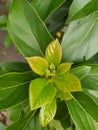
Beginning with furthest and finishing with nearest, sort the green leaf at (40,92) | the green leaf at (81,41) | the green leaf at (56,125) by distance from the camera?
the green leaf at (56,125)
the green leaf at (81,41)
the green leaf at (40,92)

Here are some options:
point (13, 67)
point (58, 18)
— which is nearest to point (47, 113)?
point (13, 67)

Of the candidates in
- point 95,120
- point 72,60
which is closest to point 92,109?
point 95,120

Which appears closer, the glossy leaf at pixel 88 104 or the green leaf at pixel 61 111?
the glossy leaf at pixel 88 104

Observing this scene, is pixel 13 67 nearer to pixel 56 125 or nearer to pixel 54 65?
pixel 54 65

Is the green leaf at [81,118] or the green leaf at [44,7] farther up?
the green leaf at [44,7]

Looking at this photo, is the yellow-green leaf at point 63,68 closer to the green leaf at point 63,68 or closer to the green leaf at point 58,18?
the green leaf at point 63,68

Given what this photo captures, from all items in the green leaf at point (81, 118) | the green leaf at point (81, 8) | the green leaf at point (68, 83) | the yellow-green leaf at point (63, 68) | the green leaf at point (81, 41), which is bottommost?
the green leaf at point (81, 118)

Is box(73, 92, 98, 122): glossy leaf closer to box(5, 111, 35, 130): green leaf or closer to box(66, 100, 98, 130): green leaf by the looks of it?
box(66, 100, 98, 130): green leaf

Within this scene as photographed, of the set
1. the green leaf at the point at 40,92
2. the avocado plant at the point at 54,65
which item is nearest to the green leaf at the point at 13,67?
the avocado plant at the point at 54,65
